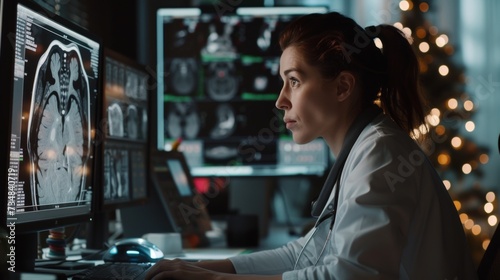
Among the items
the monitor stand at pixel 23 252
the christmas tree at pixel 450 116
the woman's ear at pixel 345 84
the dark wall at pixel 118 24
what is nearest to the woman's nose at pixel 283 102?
the woman's ear at pixel 345 84

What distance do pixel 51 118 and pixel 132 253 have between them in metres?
0.41

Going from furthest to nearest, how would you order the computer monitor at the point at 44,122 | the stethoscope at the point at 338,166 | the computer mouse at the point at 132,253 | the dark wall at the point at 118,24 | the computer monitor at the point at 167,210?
Result: the dark wall at the point at 118,24, the computer monitor at the point at 167,210, the computer mouse at the point at 132,253, the stethoscope at the point at 338,166, the computer monitor at the point at 44,122

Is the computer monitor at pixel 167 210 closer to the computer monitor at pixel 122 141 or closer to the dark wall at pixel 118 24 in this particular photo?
the computer monitor at pixel 122 141

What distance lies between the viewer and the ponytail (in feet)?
4.95

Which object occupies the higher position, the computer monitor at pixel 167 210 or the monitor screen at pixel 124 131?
the monitor screen at pixel 124 131

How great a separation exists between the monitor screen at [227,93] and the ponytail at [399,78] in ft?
4.53

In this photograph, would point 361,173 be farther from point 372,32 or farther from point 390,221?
point 372,32

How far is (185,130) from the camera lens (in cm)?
298

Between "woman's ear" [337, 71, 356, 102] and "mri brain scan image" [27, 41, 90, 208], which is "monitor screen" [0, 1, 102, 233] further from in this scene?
"woman's ear" [337, 71, 356, 102]

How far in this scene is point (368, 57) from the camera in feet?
4.84

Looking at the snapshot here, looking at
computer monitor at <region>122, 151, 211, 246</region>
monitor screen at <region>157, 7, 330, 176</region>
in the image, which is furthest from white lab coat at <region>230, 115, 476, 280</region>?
monitor screen at <region>157, 7, 330, 176</region>

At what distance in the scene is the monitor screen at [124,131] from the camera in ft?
6.19

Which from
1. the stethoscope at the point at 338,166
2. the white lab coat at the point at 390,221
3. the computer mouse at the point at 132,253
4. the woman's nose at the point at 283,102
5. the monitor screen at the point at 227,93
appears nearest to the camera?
the white lab coat at the point at 390,221

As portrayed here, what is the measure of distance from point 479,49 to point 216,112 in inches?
111
